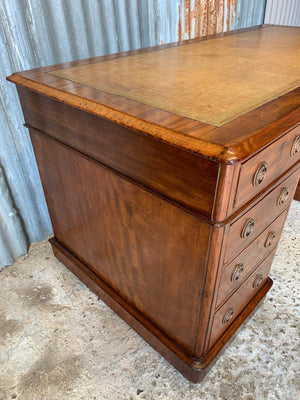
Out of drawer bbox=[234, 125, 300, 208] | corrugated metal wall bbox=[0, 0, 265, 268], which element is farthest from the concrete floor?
drawer bbox=[234, 125, 300, 208]

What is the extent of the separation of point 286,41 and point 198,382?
153 cm

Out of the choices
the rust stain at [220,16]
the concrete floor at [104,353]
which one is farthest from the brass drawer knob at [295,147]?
the rust stain at [220,16]

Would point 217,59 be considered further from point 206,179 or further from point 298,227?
point 298,227

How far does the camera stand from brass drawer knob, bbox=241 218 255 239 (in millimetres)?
856

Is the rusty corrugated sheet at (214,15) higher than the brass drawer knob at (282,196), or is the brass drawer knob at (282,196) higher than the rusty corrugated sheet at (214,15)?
the rusty corrugated sheet at (214,15)

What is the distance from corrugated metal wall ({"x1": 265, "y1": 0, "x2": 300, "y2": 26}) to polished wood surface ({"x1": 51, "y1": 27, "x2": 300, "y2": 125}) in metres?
1.39

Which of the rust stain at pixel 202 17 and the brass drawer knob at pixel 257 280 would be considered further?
the rust stain at pixel 202 17

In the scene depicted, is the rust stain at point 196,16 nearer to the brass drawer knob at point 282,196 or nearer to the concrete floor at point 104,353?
the brass drawer knob at point 282,196

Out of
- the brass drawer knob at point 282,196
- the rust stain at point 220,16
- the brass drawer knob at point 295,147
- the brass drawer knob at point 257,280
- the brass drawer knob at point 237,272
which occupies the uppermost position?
the rust stain at point 220,16

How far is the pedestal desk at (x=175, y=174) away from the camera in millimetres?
708

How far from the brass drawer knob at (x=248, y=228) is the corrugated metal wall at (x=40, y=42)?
1.10 metres

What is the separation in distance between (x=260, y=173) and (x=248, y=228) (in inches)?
7.2

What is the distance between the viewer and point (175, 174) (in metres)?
→ 0.74

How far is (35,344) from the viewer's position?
4.15ft
